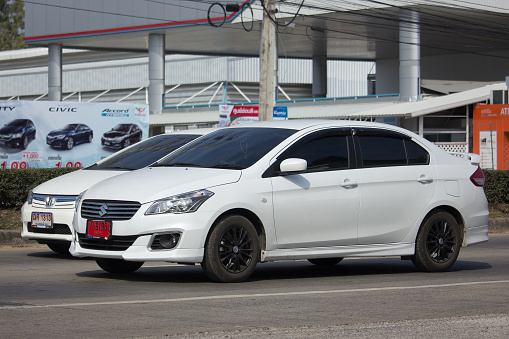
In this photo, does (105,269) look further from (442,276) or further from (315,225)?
(442,276)

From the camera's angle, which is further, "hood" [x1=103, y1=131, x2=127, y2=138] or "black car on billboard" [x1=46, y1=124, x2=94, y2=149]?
"hood" [x1=103, y1=131, x2=127, y2=138]

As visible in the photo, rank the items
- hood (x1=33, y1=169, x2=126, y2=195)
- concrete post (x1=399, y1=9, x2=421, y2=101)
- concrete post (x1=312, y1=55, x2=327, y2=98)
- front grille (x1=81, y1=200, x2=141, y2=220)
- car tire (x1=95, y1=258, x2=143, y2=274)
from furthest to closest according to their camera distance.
Answer: concrete post (x1=312, y1=55, x2=327, y2=98) → concrete post (x1=399, y1=9, x2=421, y2=101) → hood (x1=33, y1=169, x2=126, y2=195) → car tire (x1=95, y1=258, x2=143, y2=274) → front grille (x1=81, y1=200, x2=141, y2=220)

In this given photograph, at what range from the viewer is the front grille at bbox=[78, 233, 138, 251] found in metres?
8.31

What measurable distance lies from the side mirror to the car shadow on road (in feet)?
4.11

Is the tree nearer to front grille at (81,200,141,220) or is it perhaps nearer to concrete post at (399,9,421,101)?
concrete post at (399,9,421,101)

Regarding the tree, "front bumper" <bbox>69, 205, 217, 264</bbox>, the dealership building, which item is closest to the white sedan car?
"front bumper" <bbox>69, 205, 217, 264</bbox>

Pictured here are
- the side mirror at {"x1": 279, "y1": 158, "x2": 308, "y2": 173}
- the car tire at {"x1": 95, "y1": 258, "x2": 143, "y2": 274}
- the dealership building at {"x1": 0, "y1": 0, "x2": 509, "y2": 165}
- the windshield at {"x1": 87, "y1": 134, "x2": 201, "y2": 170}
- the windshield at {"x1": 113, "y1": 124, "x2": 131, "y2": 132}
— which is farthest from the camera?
the dealership building at {"x1": 0, "y1": 0, "x2": 509, "y2": 165}

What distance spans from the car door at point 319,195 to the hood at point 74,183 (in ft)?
11.2

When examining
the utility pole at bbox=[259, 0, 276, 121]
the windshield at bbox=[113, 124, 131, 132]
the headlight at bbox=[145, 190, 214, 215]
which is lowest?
the headlight at bbox=[145, 190, 214, 215]

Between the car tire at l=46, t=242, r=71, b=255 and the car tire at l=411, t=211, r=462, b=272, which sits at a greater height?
the car tire at l=411, t=211, r=462, b=272

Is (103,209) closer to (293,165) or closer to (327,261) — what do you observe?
(293,165)

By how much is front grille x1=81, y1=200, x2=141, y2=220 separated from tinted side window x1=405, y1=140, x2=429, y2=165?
351 cm

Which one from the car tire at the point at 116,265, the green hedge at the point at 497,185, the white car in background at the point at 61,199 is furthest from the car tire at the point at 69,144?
the car tire at the point at 116,265

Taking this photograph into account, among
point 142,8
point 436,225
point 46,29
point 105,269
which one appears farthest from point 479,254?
point 46,29
